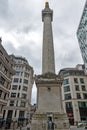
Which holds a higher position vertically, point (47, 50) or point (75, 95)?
point (47, 50)

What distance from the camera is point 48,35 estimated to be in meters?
25.6

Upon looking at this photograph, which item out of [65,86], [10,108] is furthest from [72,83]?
[10,108]

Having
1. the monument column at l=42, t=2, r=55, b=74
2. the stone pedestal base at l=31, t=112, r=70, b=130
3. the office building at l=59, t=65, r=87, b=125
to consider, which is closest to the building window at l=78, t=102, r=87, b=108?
the office building at l=59, t=65, r=87, b=125

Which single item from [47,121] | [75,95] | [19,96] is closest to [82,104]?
[75,95]

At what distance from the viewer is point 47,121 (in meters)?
16.7

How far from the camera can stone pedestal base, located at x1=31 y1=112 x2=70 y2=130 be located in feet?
53.5

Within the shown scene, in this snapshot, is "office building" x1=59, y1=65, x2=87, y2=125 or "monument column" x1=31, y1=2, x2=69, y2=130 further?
"office building" x1=59, y1=65, x2=87, y2=125

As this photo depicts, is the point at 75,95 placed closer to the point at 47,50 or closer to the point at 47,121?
the point at 47,50

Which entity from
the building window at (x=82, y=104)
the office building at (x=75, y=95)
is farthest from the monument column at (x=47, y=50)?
the building window at (x=82, y=104)

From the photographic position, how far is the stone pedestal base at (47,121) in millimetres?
16297

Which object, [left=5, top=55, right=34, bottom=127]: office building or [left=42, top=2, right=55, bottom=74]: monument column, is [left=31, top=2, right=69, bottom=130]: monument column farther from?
[left=5, top=55, right=34, bottom=127]: office building

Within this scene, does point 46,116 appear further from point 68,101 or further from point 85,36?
point 85,36

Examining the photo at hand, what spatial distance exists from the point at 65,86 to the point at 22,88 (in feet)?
65.5

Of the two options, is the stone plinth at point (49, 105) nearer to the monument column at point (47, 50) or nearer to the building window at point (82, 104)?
the monument column at point (47, 50)
